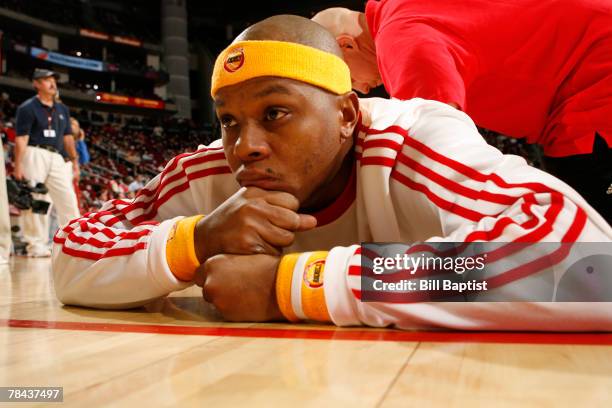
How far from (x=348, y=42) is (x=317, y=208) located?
37.6 inches

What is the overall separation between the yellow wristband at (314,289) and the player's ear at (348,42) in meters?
1.29

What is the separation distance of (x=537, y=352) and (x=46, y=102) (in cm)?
488

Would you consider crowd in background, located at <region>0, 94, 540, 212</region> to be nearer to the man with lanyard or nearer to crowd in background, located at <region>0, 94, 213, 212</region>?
crowd in background, located at <region>0, 94, 213, 212</region>

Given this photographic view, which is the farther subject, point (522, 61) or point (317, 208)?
point (522, 61)

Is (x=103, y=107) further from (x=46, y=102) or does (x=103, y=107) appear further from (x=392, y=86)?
(x=392, y=86)

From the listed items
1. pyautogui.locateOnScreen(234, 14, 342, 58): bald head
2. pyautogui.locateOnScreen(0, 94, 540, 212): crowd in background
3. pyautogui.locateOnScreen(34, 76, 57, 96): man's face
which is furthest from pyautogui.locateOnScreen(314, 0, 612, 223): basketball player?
pyautogui.locateOnScreen(0, 94, 540, 212): crowd in background

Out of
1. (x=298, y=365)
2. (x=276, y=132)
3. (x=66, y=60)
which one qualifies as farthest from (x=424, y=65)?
(x=66, y=60)

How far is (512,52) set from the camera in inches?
71.5

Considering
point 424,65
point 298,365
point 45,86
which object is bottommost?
point 298,365

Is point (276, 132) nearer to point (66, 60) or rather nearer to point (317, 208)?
point (317, 208)

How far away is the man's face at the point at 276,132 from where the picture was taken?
119 cm

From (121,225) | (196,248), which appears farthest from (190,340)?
(121,225)

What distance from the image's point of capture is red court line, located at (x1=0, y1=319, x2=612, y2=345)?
937 millimetres

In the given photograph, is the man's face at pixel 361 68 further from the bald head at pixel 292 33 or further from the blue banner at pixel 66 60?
the blue banner at pixel 66 60
